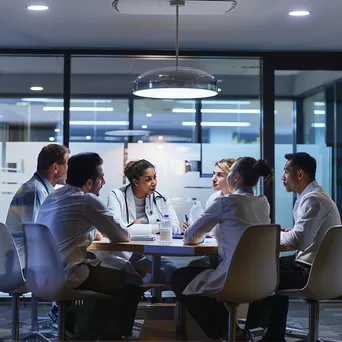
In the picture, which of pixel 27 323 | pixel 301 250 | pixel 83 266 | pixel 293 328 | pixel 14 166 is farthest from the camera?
pixel 14 166

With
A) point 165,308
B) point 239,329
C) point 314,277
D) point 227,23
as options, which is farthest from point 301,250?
point 227,23

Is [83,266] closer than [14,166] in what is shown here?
Yes

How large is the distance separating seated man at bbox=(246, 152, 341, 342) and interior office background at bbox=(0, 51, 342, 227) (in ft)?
6.79

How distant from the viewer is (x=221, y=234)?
4223 mm

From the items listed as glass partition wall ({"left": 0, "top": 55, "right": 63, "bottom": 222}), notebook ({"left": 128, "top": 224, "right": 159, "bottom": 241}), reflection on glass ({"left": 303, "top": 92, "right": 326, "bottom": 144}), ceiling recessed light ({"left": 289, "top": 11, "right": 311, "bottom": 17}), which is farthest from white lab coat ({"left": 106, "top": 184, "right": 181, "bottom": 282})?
reflection on glass ({"left": 303, "top": 92, "right": 326, "bottom": 144})

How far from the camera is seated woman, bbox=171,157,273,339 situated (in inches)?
164

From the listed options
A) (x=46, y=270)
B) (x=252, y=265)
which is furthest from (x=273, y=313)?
(x=46, y=270)

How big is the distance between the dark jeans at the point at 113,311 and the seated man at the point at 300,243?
88 cm

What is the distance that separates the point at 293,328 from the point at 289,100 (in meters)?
2.57

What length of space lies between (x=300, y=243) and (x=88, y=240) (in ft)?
4.72

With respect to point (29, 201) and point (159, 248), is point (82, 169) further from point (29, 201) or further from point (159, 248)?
point (29, 201)

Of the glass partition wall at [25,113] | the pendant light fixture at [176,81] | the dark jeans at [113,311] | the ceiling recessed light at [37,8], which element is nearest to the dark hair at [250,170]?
the pendant light fixture at [176,81]

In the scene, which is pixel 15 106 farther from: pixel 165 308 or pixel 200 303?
pixel 200 303

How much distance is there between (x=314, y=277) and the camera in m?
4.31
